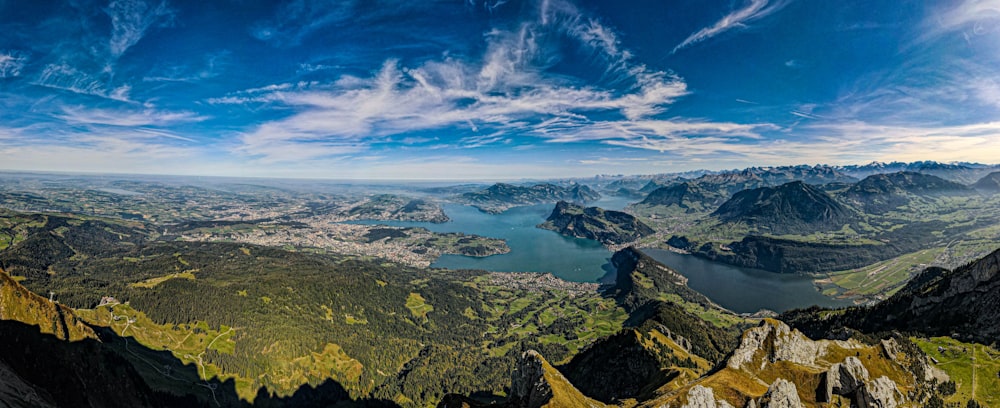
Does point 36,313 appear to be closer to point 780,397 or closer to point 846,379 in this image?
point 780,397

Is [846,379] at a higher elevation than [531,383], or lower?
higher

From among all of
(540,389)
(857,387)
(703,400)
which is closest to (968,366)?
(857,387)

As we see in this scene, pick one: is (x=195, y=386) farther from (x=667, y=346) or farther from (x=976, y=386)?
(x=976, y=386)

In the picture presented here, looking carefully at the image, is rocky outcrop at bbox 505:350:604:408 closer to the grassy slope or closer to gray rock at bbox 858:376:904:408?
gray rock at bbox 858:376:904:408

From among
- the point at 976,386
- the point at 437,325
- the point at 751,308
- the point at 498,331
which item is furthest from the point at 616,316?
the point at 976,386

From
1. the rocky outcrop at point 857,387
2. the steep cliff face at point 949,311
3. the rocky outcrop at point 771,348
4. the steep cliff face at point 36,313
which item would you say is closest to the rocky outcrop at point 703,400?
the rocky outcrop at point 771,348
